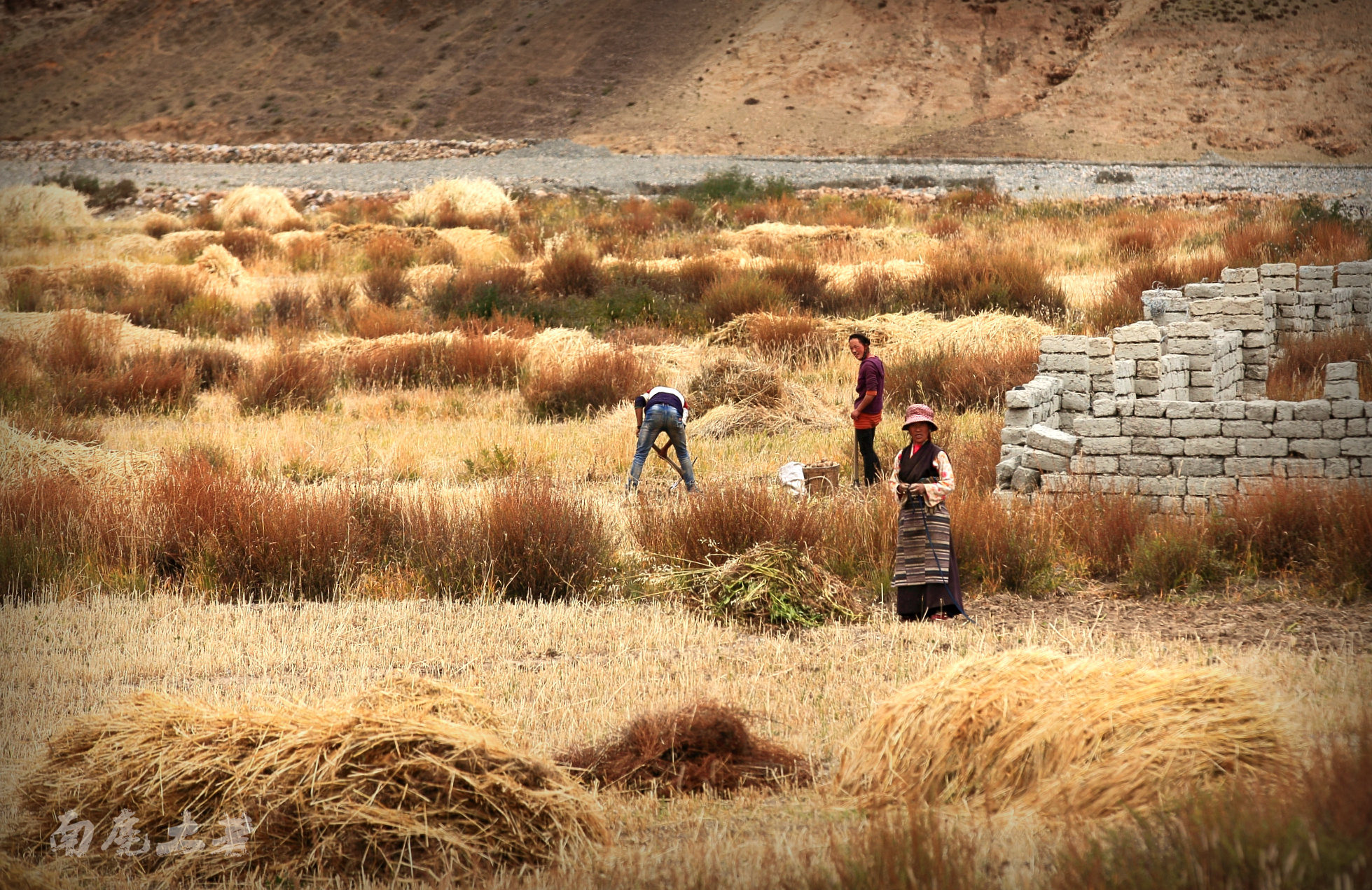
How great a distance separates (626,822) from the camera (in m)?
5.28

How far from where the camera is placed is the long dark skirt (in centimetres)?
819

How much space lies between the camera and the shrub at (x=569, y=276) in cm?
2420

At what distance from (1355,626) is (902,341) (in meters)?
11.7

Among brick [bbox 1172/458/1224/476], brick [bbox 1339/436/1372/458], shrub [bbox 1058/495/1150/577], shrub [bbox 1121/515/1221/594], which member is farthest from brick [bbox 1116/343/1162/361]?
shrub [bbox 1121/515/1221/594]

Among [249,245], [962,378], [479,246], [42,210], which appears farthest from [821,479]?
[42,210]

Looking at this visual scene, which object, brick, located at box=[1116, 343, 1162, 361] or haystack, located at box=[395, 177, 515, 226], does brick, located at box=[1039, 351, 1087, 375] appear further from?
haystack, located at box=[395, 177, 515, 226]

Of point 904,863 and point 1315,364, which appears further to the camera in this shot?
point 1315,364

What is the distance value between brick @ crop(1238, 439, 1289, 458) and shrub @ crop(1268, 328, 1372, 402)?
342 centimetres

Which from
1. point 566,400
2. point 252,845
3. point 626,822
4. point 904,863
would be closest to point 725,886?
point 904,863

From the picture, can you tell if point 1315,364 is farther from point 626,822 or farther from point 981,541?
point 626,822

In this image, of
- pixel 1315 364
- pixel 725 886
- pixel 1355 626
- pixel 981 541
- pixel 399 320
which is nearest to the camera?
pixel 725 886

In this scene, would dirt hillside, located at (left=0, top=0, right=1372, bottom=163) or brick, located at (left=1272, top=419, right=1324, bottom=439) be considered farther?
dirt hillside, located at (left=0, top=0, right=1372, bottom=163)

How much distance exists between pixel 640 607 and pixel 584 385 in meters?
8.45

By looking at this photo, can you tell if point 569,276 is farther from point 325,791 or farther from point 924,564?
point 325,791
